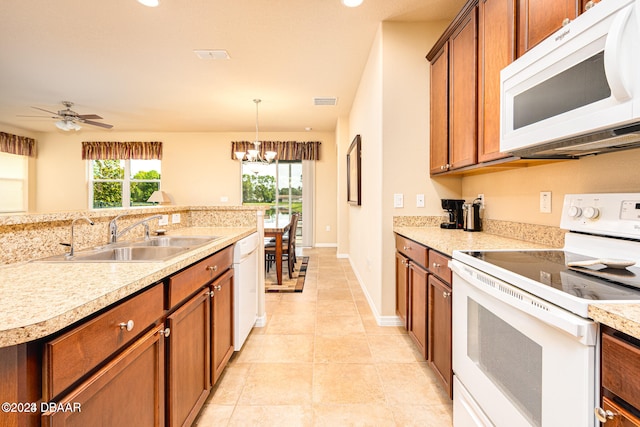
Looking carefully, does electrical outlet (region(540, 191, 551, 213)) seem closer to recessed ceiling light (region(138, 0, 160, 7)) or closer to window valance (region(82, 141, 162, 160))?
recessed ceiling light (region(138, 0, 160, 7))

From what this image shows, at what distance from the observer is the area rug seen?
Answer: 384cm

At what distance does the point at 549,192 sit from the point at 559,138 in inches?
27.1

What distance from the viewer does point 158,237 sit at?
81.0 inches

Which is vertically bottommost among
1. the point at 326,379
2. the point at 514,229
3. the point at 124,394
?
the point at 326,379

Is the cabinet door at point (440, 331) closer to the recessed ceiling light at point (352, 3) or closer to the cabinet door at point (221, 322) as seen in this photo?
the cabinet door at point (221, 322)

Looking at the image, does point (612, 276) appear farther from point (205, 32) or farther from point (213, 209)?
point (205, 32)

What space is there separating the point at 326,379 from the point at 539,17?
219 centimetres

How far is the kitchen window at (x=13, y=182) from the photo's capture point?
261 inches

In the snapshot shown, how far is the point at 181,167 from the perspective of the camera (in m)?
7.23

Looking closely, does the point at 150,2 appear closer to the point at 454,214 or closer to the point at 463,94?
the point at 463,94

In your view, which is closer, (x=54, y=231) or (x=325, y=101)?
(x=54, y=231)

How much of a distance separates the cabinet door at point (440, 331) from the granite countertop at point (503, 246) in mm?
215

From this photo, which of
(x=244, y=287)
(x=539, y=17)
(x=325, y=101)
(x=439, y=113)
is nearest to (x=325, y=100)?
(x=325, y=101)

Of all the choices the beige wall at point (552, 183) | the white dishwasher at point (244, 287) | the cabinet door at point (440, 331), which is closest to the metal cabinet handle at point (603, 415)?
the cabinet door at point (440, 331)
